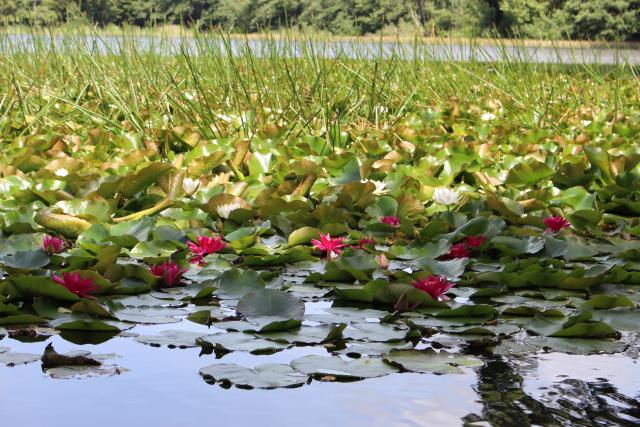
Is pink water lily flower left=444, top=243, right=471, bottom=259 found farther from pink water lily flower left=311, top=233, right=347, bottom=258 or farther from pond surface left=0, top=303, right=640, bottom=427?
pond surface left=0, top=303, right=640, bottom=427

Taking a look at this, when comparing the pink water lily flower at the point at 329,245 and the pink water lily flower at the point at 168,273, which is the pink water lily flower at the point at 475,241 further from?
the pink water lily flower at the point at 168,273

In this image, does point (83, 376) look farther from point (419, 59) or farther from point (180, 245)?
point (419, 59)

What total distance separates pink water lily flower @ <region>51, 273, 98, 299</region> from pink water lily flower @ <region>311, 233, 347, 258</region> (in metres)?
0.55

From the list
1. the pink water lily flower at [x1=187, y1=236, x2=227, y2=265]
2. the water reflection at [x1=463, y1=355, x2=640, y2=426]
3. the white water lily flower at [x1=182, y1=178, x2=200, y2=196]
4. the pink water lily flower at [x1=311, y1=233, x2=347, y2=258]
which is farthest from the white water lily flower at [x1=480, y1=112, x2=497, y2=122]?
the water reflection at [x1=463, y1=355, x2=640, y2=426]

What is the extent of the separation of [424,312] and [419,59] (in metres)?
3.87

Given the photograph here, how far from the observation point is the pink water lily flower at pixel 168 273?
5.51 ft

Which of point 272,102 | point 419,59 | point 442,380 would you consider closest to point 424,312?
point 442,380

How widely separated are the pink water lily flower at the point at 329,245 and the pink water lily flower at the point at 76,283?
55cm

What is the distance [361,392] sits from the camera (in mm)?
1189

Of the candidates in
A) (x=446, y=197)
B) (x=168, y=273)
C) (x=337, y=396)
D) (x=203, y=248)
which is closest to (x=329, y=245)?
(x=203, y=248)

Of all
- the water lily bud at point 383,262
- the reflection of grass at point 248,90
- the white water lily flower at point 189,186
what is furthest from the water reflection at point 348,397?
the reflection of grass at point 248,90

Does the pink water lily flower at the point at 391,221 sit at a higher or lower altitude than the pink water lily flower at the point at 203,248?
lower

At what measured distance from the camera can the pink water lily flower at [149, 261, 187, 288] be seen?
168 centimetres

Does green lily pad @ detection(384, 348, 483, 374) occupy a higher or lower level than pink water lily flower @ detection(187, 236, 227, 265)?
lower
